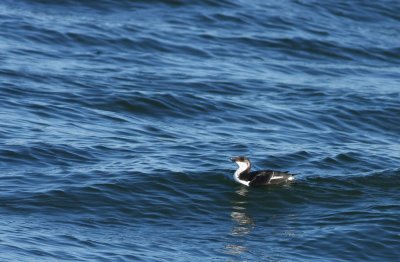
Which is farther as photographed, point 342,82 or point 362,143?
point 342,82

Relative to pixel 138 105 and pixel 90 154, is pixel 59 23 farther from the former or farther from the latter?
pixel 90 154

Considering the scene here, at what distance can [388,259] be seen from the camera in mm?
16109

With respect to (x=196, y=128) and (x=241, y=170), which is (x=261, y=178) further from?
(x=196, y=128)

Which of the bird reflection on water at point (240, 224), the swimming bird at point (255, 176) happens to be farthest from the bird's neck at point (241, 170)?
the bird reflection on water at point (240, 224)

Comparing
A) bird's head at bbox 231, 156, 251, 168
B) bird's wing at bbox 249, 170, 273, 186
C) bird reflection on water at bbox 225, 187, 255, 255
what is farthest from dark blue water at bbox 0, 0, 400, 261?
bird's head at bbox 231, 156, 251, 168

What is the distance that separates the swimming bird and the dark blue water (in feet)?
0.67

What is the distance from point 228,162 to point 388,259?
5425mm

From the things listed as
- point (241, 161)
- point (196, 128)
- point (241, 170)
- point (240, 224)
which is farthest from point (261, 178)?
point (196, 128)

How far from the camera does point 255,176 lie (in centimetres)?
1917

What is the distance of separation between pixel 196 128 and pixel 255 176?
4.20m

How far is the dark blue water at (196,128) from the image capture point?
16531 mm

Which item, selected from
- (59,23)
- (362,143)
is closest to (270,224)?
(362,143)

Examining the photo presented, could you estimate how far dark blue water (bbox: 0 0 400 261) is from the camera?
16531 mm

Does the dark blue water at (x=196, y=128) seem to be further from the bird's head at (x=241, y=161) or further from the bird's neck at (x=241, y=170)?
the bird's head at (x=241, y=161)
